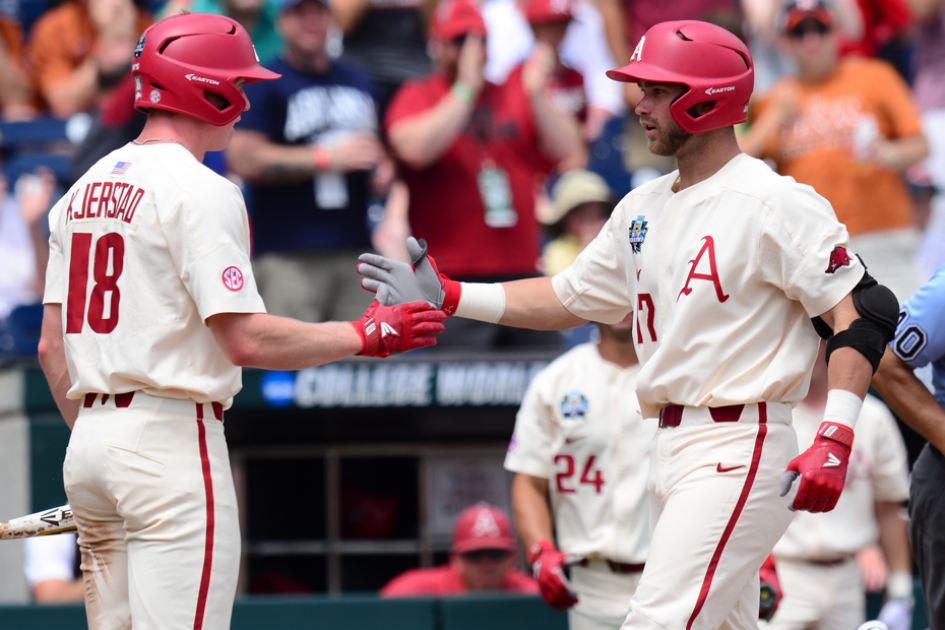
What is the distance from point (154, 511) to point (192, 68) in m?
1.18

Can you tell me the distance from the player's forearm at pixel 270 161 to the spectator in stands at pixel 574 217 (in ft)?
4.76

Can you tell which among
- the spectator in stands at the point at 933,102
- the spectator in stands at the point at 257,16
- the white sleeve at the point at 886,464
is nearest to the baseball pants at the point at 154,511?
the white sleeve at the point at 886,464

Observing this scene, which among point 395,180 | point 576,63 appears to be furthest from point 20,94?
point 576,63

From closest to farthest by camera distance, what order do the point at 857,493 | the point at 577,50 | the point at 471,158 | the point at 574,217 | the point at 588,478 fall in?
the point at 588,478 → the point at 857,493 → the point at 471,158 → the point at 574,217 → the point at 577,50

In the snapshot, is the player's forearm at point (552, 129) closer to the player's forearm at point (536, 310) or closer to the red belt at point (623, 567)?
the red belt at point (623, 567)

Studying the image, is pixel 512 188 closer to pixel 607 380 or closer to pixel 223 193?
pixel 607 380

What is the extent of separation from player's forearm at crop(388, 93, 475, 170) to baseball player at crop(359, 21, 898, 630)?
3.00 meters

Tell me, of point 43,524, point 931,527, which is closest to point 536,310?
point 931,527

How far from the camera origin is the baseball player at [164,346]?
9.96 ft

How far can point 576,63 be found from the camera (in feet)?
25.5

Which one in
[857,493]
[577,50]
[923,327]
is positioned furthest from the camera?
[577,50]

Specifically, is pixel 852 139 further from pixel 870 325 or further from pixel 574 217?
pixel 870 325

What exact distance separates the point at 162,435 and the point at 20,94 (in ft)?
20.2

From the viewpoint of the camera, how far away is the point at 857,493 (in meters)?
5.32
